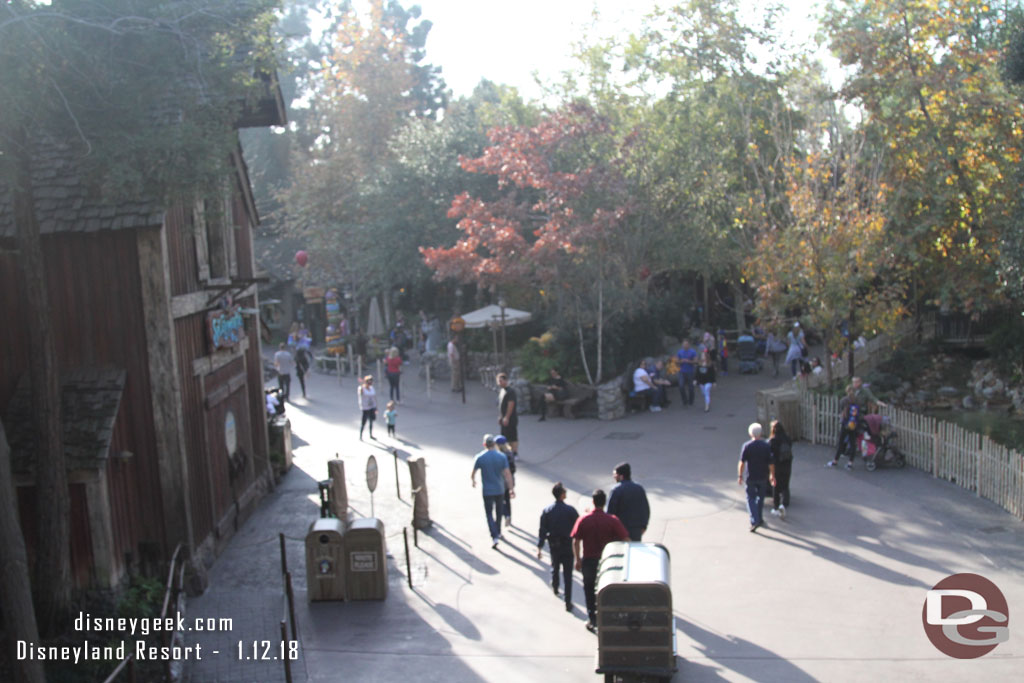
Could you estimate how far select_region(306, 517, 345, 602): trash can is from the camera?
9.96 metres

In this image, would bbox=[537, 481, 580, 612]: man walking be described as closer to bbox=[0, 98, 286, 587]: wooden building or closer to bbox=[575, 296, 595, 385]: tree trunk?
bbox=[0, 98, 286, 587]: wooden building

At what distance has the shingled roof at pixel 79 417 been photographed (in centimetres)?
927

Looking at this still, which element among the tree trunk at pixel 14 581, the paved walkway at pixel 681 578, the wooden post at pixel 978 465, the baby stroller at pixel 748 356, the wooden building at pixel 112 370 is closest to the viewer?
→ the tree trunk at pixel 14 581

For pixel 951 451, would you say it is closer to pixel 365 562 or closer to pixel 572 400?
pixel 572 400

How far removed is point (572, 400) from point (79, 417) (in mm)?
12135

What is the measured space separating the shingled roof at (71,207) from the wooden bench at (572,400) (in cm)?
1190

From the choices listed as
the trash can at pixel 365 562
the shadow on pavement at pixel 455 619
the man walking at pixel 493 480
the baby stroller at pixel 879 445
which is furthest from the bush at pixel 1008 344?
the trash can at pixel 365 562

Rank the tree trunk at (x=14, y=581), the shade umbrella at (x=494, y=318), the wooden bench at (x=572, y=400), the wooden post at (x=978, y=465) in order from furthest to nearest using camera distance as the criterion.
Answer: the shade umbrella at (x=494, y=318) → the wooden bench at (x=572, y=400) → the wooden post at (x=978, y=465) → the tree trunk at (x=14, y=581)

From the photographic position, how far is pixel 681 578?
10266 millimetres

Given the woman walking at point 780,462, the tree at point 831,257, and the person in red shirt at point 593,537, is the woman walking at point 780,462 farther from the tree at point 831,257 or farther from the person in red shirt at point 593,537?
the tree at point 831,257

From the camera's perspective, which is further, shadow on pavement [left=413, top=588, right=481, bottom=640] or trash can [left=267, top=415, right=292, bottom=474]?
trash can [left=267, top=415, right=292, bottom=474]

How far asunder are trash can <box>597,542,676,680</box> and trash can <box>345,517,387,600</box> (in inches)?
127

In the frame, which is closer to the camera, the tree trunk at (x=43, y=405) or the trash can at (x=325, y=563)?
the tree trunk at (x=43, y=405)

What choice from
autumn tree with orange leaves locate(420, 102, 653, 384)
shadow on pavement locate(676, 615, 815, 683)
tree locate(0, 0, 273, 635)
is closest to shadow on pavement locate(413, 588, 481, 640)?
shadow on pavement locate(676, 615, 815, 683)
